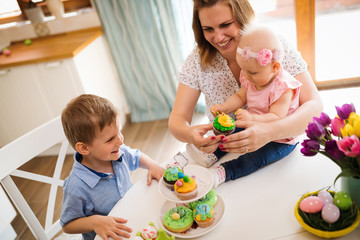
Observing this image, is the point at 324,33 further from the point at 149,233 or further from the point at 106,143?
the point at 149,233

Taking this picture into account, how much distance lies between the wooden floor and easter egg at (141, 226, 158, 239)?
158cm

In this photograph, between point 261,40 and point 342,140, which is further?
point 261,40

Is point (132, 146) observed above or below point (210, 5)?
below

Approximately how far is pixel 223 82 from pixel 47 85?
6.04 ft

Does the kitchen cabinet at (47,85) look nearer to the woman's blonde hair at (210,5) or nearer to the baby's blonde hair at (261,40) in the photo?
the woman's blonde hair at (210,5)

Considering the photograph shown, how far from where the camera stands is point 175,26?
9.27ft

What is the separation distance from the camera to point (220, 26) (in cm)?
126

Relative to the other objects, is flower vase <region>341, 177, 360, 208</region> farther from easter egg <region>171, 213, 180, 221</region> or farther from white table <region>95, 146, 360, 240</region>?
easter egg <region>171, 213, 180, 221</region>

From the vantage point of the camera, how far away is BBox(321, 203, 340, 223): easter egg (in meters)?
0.75

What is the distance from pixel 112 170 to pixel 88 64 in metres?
1.69

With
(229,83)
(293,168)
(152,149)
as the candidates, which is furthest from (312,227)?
(152,149)

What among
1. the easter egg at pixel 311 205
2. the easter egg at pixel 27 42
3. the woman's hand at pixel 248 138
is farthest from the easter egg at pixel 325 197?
the easter egg at pixel 27 42

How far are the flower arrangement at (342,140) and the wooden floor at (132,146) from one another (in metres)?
1.85

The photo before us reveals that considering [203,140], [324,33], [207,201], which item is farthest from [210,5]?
[324,33]
